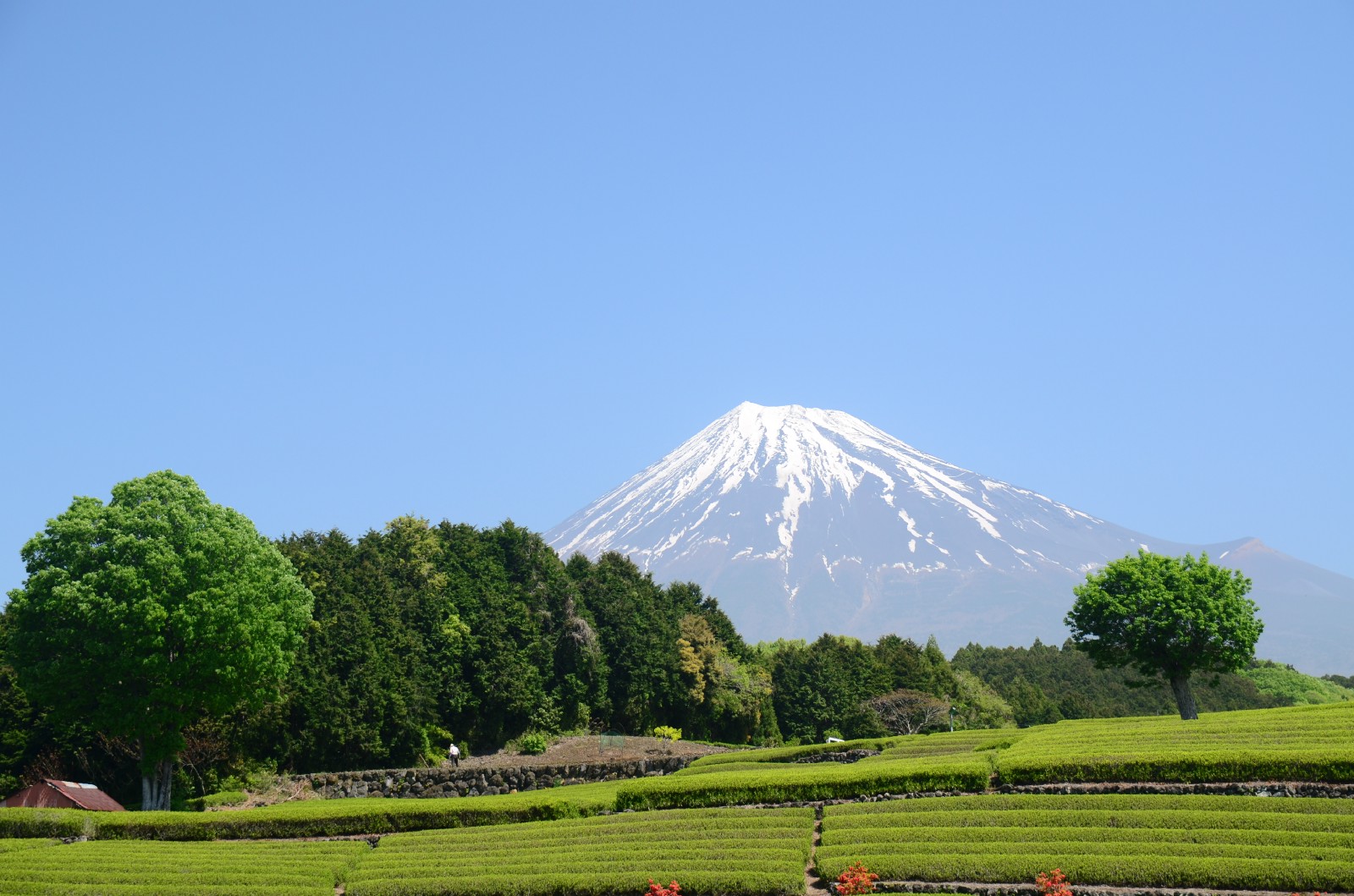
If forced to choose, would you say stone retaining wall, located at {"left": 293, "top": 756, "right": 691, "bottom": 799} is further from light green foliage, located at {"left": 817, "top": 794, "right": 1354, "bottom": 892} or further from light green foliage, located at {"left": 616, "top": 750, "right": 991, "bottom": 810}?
light green foliage, located at {"left": 817, "top": 794, "right": 1354, "bottom": 892}

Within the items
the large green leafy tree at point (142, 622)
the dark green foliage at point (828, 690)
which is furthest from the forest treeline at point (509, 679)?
the large green leafy tree at point (142, 622)

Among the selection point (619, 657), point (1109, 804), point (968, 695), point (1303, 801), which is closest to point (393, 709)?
point (619, 657)

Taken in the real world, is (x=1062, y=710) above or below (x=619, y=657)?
below

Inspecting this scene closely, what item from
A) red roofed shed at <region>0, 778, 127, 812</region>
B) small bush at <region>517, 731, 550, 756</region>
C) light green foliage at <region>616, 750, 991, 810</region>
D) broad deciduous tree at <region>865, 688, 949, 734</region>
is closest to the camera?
light green foliage at <region>616, 750, 991, 810</region>

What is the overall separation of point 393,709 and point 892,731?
37.4 meters

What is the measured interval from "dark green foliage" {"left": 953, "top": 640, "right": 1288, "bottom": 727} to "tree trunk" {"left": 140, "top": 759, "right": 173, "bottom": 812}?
6289 cm

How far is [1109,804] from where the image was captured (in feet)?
63.8

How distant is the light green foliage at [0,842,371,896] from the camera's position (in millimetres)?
18641

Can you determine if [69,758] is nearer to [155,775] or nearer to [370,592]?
[155,775]

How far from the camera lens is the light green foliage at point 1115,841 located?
15.5m

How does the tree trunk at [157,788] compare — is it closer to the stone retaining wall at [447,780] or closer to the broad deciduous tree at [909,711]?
the stone retaining wall at [447,780]

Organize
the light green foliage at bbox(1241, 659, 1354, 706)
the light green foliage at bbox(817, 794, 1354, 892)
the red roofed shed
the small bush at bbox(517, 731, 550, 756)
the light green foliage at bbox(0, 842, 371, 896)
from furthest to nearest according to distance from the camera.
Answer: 1. the light green foliage at bbox(1241, 659, 1354, 706)
2. the small bush at bbox(517, 731, 550, 756)
3. the red roofed shed
4. the light green foliage at bbox(0, 842, 371, 896)
5. the light green foliage at bbox(817, 794, 1354, 892)

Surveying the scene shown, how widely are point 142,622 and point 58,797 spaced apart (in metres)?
5.35

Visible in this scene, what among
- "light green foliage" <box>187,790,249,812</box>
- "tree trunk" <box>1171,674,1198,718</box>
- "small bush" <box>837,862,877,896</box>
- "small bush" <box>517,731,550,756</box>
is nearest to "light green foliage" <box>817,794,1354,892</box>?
"small bush" <box>837,862,877,896</box>
